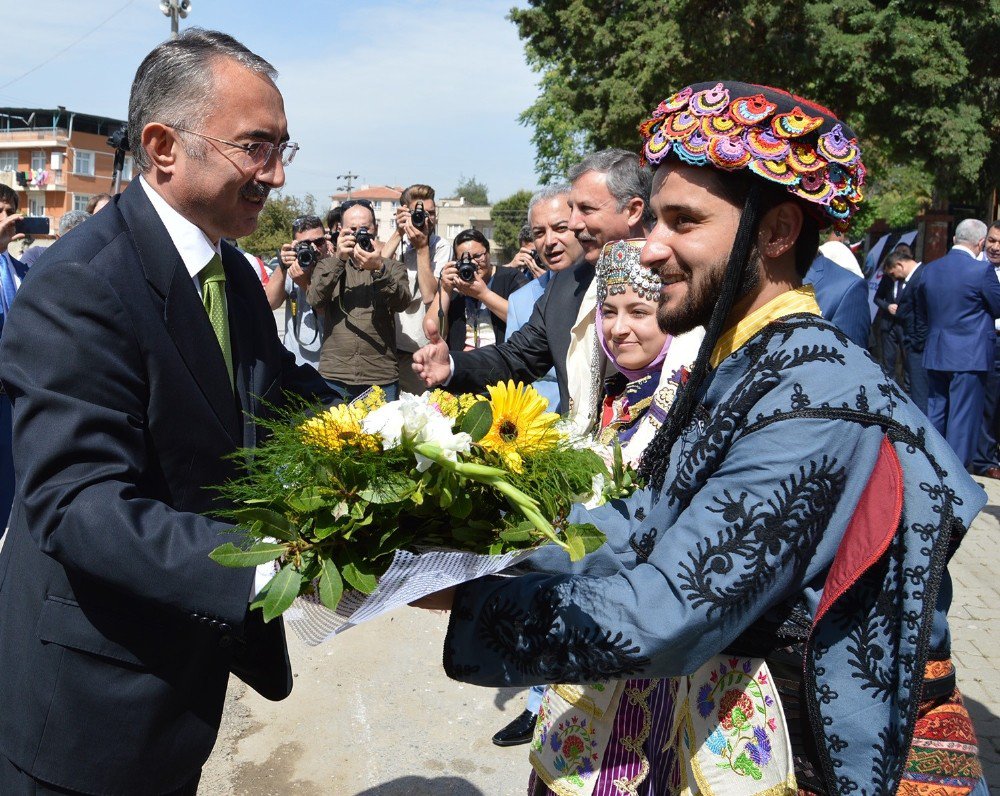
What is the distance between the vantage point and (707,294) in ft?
5.52

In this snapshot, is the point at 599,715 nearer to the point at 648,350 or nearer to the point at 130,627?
the point at 130,627

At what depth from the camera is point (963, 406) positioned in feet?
29.2

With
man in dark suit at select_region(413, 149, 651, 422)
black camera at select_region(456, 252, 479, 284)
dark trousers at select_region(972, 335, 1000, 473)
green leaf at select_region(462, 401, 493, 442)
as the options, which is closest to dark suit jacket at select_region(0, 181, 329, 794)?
green leaf at select_region(462, 401, 493, 442)

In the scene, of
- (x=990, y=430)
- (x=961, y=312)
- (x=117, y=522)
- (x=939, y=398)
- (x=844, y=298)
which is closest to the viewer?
(x=117, y=522)

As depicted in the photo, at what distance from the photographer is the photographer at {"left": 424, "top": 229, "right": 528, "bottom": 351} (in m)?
6.03

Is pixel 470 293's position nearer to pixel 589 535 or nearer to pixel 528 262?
pixel 528 262

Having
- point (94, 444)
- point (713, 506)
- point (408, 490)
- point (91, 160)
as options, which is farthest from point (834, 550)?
point (91, 160)

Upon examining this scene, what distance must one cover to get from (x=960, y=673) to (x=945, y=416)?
17.5 feet

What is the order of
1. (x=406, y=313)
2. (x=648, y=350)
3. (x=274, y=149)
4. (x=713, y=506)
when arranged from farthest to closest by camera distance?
(x=406, y=313)
(x=648, y=350)
(x=274, y=149)
(x=713, y=506)

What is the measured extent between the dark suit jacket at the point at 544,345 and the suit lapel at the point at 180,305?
1711 mm

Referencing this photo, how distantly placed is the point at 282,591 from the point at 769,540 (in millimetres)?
801

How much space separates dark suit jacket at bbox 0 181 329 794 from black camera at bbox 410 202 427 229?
15.6ft

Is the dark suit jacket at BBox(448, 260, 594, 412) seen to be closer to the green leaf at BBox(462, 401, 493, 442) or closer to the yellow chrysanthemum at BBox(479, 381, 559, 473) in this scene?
the yellow chrysanthemum at BBox(479, 381, 559, 473)

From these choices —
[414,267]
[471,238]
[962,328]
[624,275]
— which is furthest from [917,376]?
[624,275]
